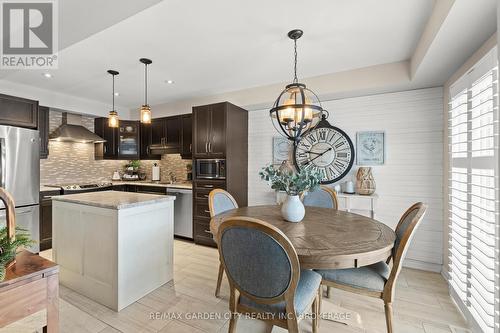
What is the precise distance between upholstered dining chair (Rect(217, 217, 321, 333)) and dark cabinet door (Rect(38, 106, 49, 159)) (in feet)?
13.2

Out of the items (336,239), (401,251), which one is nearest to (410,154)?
(401,251)

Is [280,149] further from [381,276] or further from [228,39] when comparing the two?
[381,276]

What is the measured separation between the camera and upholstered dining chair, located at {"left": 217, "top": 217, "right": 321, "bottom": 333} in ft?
3.91

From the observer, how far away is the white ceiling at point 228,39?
1.81 metres

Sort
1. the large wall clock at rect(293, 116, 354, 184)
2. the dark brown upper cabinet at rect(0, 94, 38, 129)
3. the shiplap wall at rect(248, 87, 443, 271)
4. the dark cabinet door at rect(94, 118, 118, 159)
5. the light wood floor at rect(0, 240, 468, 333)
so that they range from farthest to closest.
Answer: the dark cabinet door at rect(94, 118, 118, 159), the large wall clock at rect(293, 116, 354, 184), the dark brown upper cabinet at rect(0, 94, 38, 129), the shiplap wall at rect(248, 87, 443, 271), the light wood floor at rect(0, 240, 468, 333)

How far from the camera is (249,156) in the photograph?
418 centimetres

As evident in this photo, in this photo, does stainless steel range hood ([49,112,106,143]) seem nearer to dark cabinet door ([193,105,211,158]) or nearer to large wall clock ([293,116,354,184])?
dark cabinet door ([193,105,211,158])

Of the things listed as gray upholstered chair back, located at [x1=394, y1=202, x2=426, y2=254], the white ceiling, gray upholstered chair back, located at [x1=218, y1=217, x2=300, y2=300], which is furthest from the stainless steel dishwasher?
gray upholstered chair back, located at [x1=394, y1=202, x2=426, y2=254]

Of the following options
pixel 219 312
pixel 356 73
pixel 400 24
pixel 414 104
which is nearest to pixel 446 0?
pixel 400 24

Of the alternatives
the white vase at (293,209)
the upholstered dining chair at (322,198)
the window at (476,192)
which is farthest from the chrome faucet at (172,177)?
the window at (476,192)

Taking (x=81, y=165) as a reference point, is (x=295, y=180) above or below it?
below

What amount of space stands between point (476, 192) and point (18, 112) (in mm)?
5435

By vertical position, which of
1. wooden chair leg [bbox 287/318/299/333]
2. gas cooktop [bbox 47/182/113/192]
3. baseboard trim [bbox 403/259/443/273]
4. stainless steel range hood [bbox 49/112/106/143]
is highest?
stainless steel range hood [bbox 49/112/106/143]

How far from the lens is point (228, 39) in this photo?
227 cm
